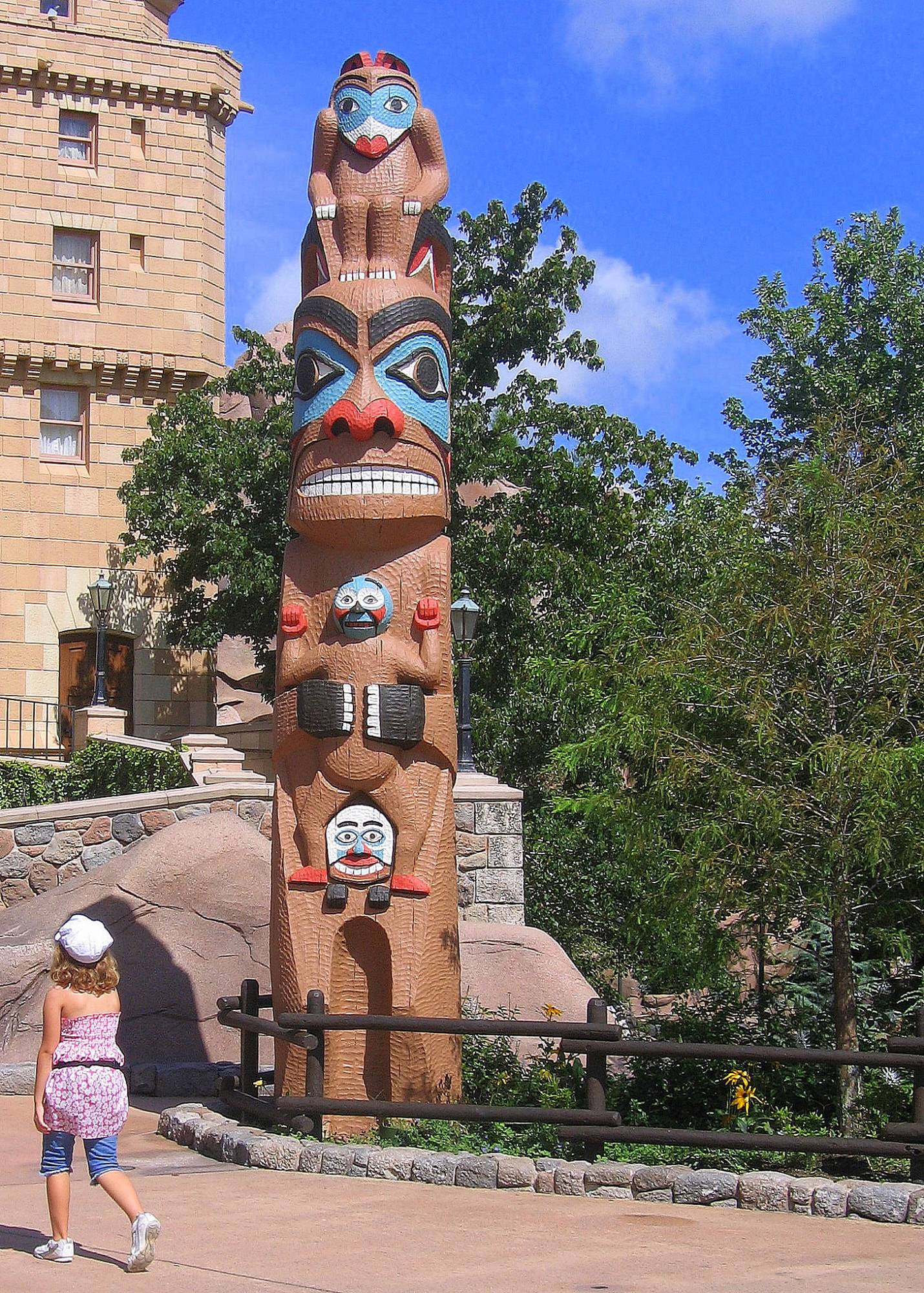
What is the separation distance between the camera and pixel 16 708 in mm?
25766

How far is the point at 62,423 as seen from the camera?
27.2 m

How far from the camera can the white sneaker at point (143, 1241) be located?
19.8 feet

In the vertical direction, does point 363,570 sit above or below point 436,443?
below

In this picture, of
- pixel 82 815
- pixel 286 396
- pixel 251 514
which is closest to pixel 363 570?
pixel 82 815

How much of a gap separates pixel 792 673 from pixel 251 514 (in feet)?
48.1

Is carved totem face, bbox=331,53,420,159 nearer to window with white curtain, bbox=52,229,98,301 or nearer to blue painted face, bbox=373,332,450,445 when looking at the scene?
blue painted face, bbox=373,332,450,445

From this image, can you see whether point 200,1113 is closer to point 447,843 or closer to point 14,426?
point 447,843

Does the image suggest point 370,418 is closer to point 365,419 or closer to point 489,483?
point 365,419

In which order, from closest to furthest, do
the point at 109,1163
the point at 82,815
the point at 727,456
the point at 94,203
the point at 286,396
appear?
the point at 109,1163
the point at 82,815
the point at 286,396
the point at 94,203
the point at 727,456

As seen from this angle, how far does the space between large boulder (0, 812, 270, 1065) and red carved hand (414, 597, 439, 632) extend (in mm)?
4434

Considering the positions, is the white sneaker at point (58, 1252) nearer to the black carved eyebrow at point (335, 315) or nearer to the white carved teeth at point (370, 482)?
the white carved teeth at point (370, 482)

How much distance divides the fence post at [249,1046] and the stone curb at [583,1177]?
23.9 inches

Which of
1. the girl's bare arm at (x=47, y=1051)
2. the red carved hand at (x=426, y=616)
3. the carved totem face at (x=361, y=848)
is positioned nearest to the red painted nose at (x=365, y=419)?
the red carved hand at (x=426, y=616)

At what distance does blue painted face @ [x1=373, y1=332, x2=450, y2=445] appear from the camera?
967cm
